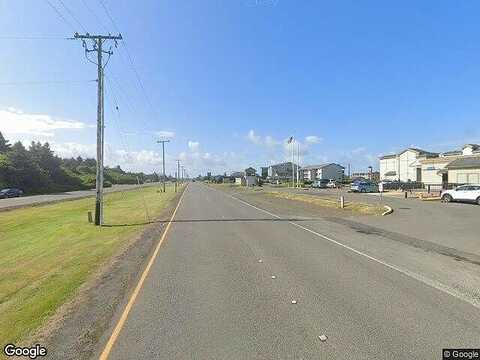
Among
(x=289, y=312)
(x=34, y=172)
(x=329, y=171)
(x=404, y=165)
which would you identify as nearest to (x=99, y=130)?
(x=289, y=312)

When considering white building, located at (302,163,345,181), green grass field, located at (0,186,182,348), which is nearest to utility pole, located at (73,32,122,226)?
green grass field, located at (0,186,182,348)

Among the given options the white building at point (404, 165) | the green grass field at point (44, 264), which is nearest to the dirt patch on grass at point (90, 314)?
the green grass field at point (44, 264)

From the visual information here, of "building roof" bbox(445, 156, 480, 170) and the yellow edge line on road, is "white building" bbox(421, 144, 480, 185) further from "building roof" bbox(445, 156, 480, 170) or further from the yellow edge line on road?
the yellow edge line on road

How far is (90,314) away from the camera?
7.78m

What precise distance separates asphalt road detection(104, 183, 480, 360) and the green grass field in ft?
5.99

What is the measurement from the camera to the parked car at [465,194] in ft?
117

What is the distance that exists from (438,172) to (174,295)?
64.0m

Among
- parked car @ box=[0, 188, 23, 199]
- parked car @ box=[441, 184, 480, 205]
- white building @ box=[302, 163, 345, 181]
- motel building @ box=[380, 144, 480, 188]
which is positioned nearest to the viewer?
parked car @ box=[441, 184, 480, 205]

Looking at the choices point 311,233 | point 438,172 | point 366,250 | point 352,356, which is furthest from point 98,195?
point 438,172

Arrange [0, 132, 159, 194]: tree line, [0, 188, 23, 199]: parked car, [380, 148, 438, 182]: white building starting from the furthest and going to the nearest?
[380, 148, 438, 182]: white building < [0, 132, 159, 194]: tree line < [0, 188, 23, 199]: parked car

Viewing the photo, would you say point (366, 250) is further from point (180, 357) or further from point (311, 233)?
point (180, 357)

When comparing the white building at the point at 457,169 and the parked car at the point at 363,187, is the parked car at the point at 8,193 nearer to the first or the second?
the parked car at the point at 363,187

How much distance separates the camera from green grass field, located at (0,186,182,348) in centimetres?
836

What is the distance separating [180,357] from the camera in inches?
220
